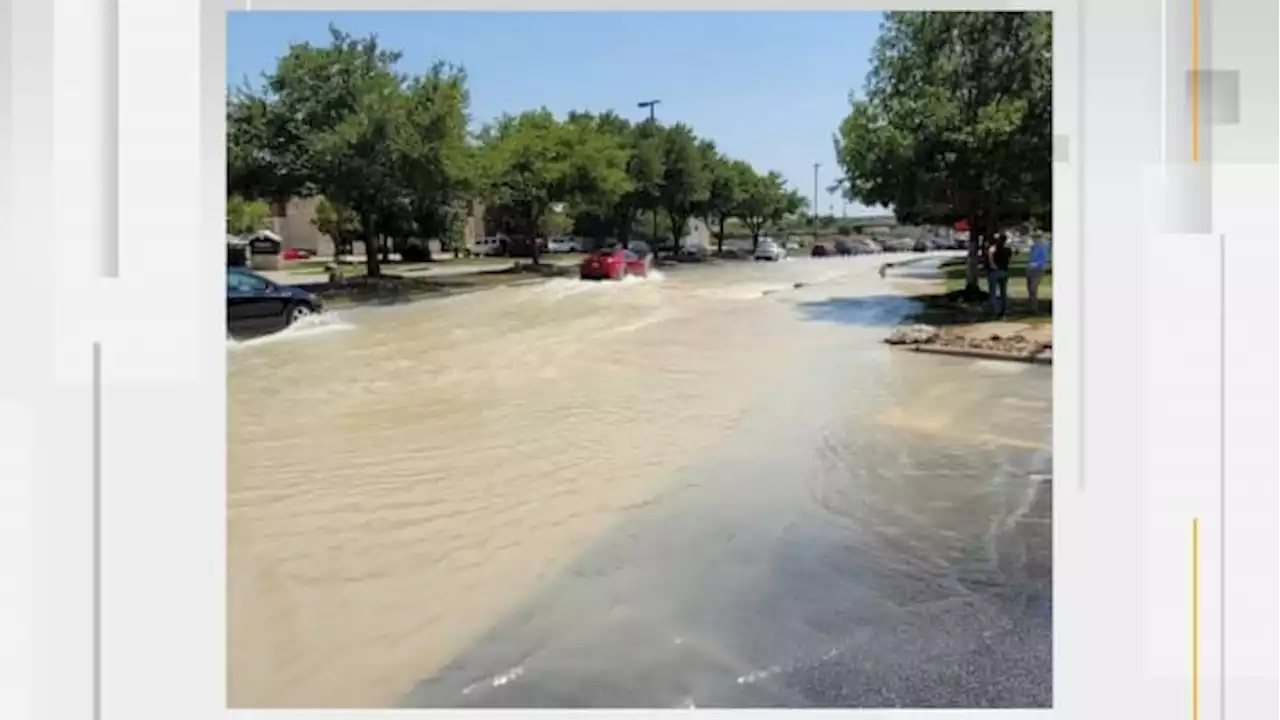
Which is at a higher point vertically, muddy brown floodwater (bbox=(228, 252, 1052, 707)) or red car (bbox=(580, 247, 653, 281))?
red car (bbox=(580, 247, 653, 281))

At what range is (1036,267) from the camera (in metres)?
2.75

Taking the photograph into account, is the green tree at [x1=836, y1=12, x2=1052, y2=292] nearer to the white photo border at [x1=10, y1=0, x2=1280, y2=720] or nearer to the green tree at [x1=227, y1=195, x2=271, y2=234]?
the white photo border at [x1=10, y1=0, x2=1280, y2=720]

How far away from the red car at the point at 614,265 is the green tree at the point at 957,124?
61cm

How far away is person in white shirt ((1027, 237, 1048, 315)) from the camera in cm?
271

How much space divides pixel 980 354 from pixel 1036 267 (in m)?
0.29

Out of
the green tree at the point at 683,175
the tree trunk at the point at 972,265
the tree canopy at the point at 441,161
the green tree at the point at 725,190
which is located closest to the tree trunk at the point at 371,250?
the tree canopy at the point at 441,161

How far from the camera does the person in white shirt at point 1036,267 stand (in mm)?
2715

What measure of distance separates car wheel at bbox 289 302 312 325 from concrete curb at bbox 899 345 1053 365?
64.6 inches
